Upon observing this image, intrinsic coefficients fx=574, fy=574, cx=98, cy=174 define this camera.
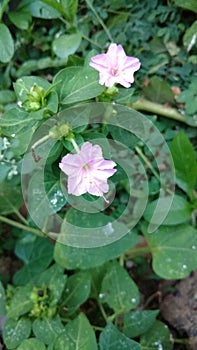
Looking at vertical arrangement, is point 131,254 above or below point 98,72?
below

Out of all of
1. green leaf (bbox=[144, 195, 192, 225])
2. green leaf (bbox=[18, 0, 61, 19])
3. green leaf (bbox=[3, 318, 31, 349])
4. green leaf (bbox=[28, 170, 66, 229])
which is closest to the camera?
green leaf (bbox=[28, 170, 66, 229])

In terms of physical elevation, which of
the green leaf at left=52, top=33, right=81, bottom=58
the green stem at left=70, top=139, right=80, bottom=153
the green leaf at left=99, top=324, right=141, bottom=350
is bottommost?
the green leaf at left=99, top=324, right=141, bottom=350

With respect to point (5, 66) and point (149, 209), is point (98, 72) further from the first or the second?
point (5, 66)

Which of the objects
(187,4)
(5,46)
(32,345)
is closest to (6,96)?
(5,46)

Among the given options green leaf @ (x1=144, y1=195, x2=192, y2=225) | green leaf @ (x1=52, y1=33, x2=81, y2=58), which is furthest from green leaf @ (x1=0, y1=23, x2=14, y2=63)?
green leaf @ (x1=144, y1=195, x2=192, y2=225)

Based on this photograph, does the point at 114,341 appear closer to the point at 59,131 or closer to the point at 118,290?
the point at 118,290

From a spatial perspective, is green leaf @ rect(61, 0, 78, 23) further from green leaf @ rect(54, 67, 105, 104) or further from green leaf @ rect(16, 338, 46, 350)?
green leaf @ rect(16, 338, 46, 350)

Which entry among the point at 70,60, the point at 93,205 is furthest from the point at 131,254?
the point at 70,60
